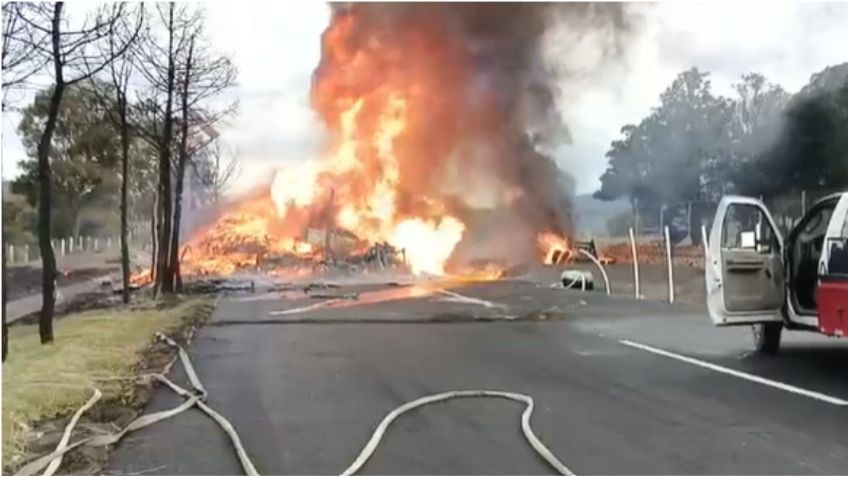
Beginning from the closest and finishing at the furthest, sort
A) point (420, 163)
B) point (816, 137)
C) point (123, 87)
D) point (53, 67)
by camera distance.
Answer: point (53, 67) → point (123, 87) → point (816, 137) → point (420, 163)

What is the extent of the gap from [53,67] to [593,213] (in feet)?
7.64

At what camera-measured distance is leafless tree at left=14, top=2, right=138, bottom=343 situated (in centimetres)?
327

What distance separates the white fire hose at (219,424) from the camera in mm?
2672

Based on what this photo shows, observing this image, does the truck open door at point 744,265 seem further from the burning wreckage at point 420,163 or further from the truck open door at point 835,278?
the burning wreckage at point 420,163

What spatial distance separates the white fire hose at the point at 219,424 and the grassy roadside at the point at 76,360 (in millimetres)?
77

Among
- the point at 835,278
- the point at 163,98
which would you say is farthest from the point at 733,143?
the point at 163,98

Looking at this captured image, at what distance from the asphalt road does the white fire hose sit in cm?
4

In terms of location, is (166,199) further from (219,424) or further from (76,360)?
(219,424)

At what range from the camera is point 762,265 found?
4.06 m

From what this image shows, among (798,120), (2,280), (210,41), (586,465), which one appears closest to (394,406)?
(586,465)

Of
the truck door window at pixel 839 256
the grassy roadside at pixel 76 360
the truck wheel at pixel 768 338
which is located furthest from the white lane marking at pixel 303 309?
the truck door window at pixel 839 256

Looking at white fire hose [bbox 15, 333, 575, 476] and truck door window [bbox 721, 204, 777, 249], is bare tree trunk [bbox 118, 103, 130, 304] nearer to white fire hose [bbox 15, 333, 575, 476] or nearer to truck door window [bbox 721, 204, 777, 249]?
white fire hose [bbox 15, 333, 575, 476]

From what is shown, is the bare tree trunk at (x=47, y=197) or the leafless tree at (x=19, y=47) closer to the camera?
the leafless tree at (x=19, y=47)

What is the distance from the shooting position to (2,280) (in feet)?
10.1
